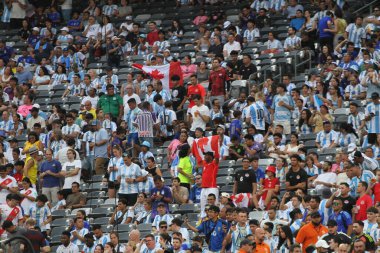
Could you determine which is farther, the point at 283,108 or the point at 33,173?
the point at 33,173

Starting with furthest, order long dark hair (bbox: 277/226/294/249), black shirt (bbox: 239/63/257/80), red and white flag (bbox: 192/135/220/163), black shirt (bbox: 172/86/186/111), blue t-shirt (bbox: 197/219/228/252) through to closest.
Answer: black shirt (bbox: 239/63/257/80) → black shirt (bbox: 172/86/186/111) → red and white flag (bbox: 192/135/220/163) → blue t-shirt (bbox: 197/219/228/252) → long dark hair (bbox: 277/226/294/249)

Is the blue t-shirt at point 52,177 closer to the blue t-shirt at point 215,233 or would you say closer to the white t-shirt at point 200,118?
the white t-shirt at point 200,118

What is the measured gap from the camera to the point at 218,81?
1120 inches

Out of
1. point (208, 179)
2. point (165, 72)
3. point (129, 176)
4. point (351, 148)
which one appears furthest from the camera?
point (165, 72)

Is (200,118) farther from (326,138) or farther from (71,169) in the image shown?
(326,138)

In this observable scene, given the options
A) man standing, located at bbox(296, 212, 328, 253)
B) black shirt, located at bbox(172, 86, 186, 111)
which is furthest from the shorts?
man standing, located at bbox(296, 212, 328, 253)

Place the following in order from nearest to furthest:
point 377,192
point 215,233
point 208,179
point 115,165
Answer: point 377,192 → point 215,233 → point 208,179 → point 115,165

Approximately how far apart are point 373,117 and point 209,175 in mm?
3250

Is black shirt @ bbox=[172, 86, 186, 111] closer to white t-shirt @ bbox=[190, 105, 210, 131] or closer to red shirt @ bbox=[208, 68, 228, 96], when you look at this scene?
red shirt @ bbox=[208, 68, 228, 96]

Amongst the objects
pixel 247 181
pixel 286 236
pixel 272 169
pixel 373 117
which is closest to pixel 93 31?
pixel 373 117

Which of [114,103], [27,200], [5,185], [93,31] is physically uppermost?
→ [93,31]

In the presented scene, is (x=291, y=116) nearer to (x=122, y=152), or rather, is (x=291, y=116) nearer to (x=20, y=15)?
(x=122, y=152)

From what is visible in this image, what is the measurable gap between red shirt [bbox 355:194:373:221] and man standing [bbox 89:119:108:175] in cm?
710

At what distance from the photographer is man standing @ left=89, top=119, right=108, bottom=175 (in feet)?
89.3
